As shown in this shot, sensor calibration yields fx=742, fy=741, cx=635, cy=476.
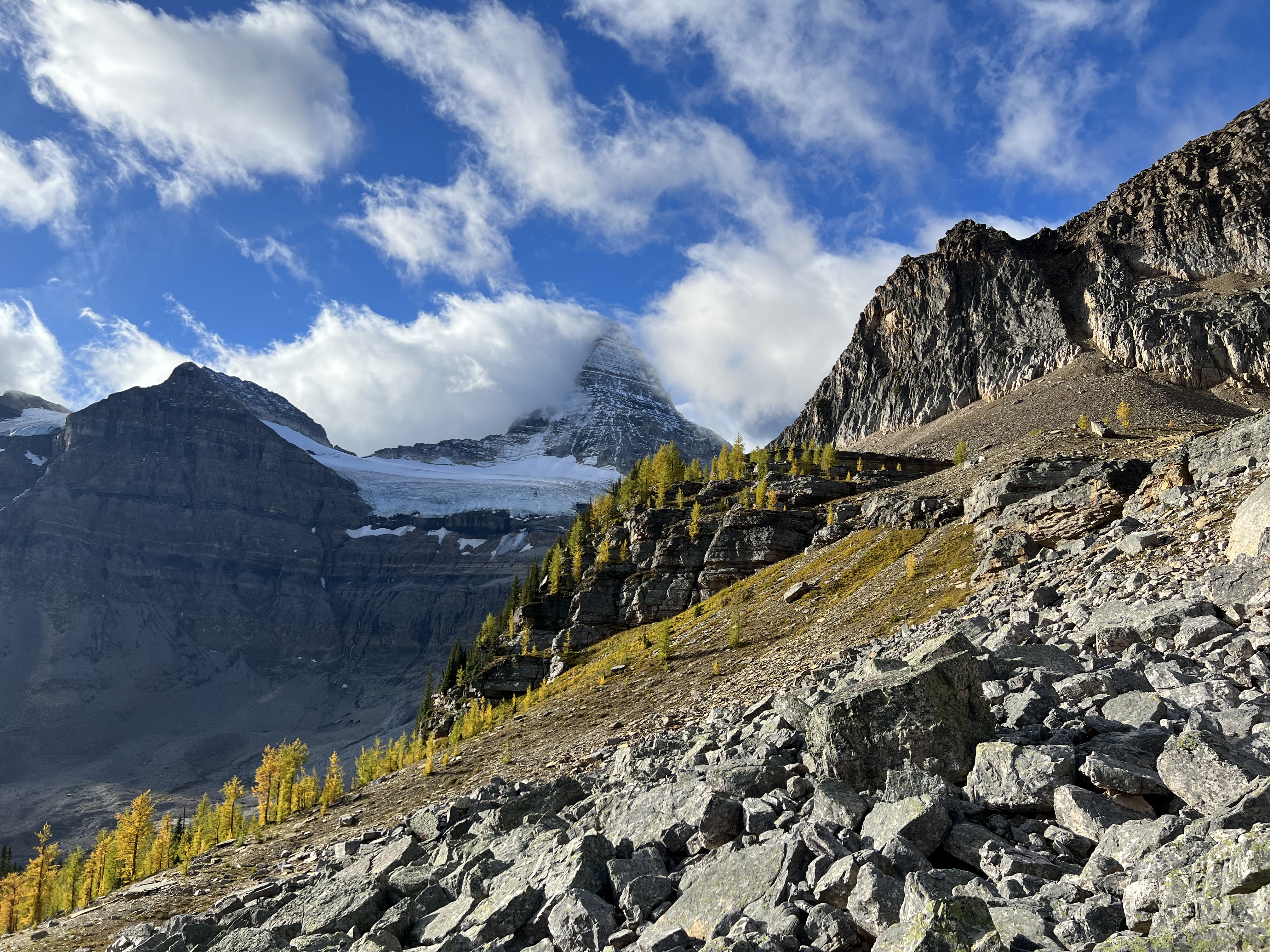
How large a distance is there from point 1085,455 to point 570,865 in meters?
72.9

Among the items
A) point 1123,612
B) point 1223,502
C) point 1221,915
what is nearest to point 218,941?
point 1221,915

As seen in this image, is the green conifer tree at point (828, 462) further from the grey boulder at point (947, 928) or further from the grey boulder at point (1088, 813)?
the grey boulder at point (947, 928)

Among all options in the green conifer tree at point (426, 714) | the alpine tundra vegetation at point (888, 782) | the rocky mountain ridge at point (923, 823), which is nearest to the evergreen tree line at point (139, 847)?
the alpine tundra vegetation at point (888, 782)

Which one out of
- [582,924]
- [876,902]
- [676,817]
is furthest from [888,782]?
[582,924]

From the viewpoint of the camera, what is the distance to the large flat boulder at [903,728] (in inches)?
521

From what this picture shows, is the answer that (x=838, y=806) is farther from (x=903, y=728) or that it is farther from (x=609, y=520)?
(x=609, y=520)

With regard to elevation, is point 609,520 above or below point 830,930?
above

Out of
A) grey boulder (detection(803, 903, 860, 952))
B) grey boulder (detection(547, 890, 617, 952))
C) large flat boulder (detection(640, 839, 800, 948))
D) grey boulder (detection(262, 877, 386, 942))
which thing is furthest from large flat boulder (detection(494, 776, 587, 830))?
grey boulder (detection(803, 903, 860, 952))

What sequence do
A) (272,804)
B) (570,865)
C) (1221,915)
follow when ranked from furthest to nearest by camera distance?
(272,804), (570,865), (1221,915)

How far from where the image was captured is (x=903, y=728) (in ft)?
44.3

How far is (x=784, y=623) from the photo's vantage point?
6216cm

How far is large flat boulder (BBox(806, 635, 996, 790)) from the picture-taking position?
1323cm

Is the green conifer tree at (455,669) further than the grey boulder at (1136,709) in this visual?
Yes

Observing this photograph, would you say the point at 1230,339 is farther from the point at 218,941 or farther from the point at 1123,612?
the point at 218,941
